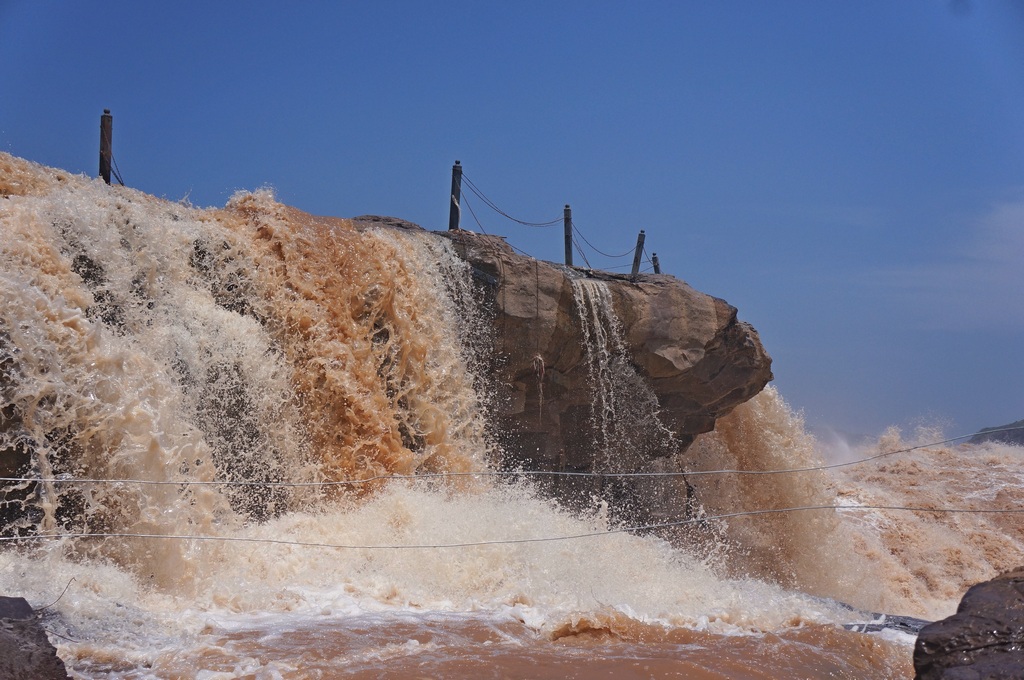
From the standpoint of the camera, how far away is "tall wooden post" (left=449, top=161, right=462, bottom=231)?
38.2 feet

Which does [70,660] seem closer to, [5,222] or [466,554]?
[466,554]

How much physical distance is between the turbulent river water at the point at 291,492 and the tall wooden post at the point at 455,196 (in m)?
1.95

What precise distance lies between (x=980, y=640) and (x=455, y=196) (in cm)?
927

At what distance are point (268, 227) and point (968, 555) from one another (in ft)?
35.2

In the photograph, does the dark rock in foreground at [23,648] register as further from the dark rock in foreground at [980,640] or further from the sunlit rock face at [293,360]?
the dark rock in foreground at [980,640]

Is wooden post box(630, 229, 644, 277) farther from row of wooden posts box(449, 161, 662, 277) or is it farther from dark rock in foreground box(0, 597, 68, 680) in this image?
dark rock in foreground box(0, 597, 68, 680)

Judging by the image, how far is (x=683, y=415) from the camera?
38.2 feet

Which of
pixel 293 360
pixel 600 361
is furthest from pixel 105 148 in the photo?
pixel 600 361

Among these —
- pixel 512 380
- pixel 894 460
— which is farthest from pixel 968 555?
pixel 512 380

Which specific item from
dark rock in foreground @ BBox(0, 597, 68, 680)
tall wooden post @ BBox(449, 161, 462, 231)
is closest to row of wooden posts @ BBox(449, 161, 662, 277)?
tall wooden post @ BBox(449, 161, 462, 231)

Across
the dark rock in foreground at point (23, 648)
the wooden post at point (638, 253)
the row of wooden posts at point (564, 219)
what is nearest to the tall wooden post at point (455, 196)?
the row of wooden posts at point (564, 219)

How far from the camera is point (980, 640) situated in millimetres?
3383

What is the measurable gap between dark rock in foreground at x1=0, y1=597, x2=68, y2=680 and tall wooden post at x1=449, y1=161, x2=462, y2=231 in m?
8.32

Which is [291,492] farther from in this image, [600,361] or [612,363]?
[612,363]
